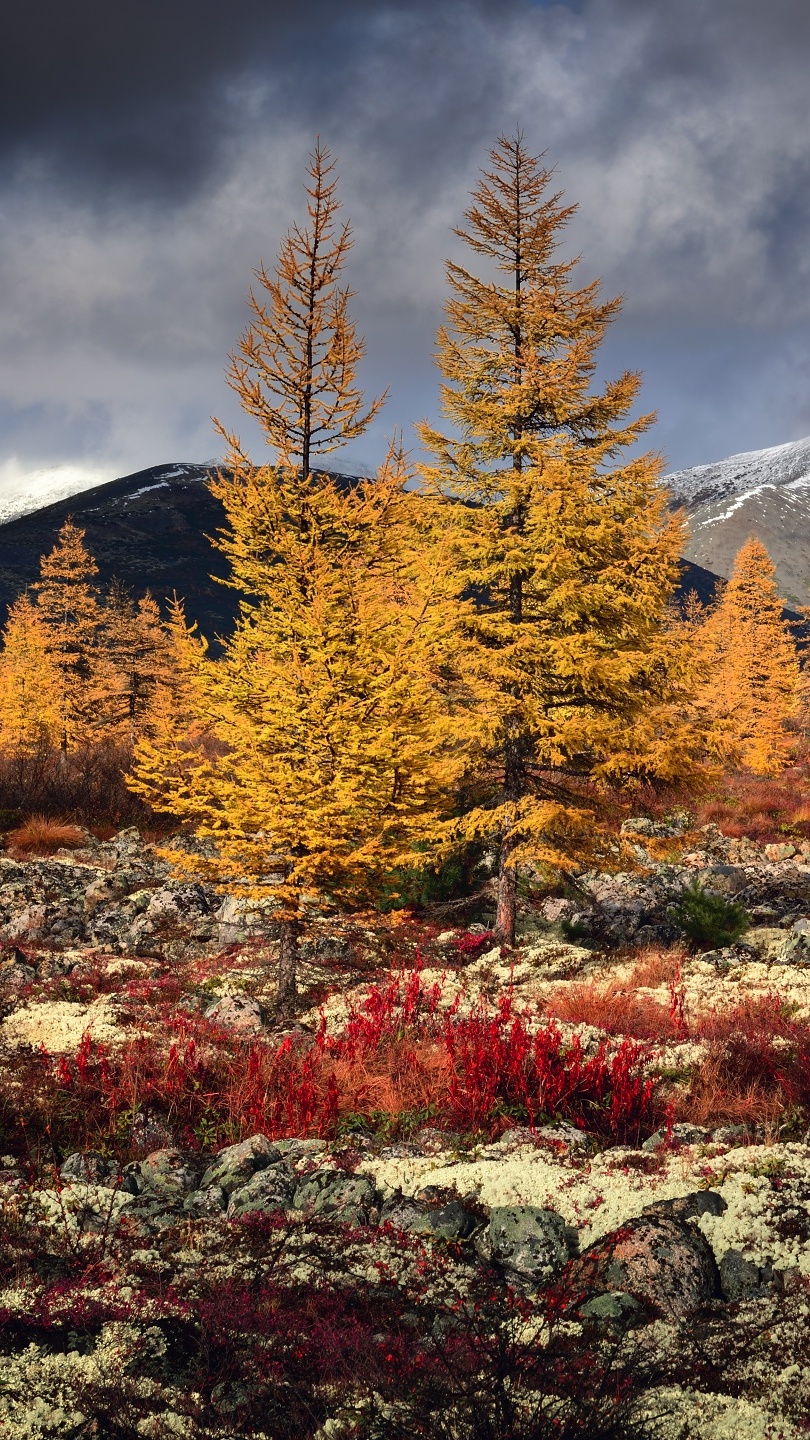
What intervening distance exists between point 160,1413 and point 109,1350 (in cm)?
47

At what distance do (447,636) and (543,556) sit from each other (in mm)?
1772

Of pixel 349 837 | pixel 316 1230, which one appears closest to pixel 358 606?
pixel 349 837

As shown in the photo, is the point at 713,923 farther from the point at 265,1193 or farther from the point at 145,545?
the point at 145,545

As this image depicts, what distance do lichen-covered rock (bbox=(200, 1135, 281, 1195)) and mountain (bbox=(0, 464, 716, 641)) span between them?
13092cm

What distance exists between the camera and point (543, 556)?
1094cm

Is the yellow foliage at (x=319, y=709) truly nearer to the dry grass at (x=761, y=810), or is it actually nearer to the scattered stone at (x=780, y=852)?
the scattered stone at (x=780, y=852)

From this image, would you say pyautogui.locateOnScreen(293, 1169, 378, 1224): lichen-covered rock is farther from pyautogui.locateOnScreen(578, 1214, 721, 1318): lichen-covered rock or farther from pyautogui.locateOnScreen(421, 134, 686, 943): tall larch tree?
pyautogui.locateOnScreen(421, 134, 686, 943): tall larch tree

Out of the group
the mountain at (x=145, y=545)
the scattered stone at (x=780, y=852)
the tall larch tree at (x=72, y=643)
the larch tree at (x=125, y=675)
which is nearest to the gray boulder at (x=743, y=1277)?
the scattered stone at (x=780, y=852)

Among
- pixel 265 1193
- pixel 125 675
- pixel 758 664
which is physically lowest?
pixel 265 1193

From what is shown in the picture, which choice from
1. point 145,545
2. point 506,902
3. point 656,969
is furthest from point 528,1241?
point 145,545

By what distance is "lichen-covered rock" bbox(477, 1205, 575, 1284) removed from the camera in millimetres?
3828

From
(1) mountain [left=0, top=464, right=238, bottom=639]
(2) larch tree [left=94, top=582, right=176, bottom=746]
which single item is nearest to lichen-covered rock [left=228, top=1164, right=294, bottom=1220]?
(2) larch tree [left=94, top=582, right=176, bottom=746]

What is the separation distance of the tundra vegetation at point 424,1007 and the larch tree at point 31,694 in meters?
17.6

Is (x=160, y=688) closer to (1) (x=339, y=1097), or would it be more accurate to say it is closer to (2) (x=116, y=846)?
(2) (x=116, y=846)
